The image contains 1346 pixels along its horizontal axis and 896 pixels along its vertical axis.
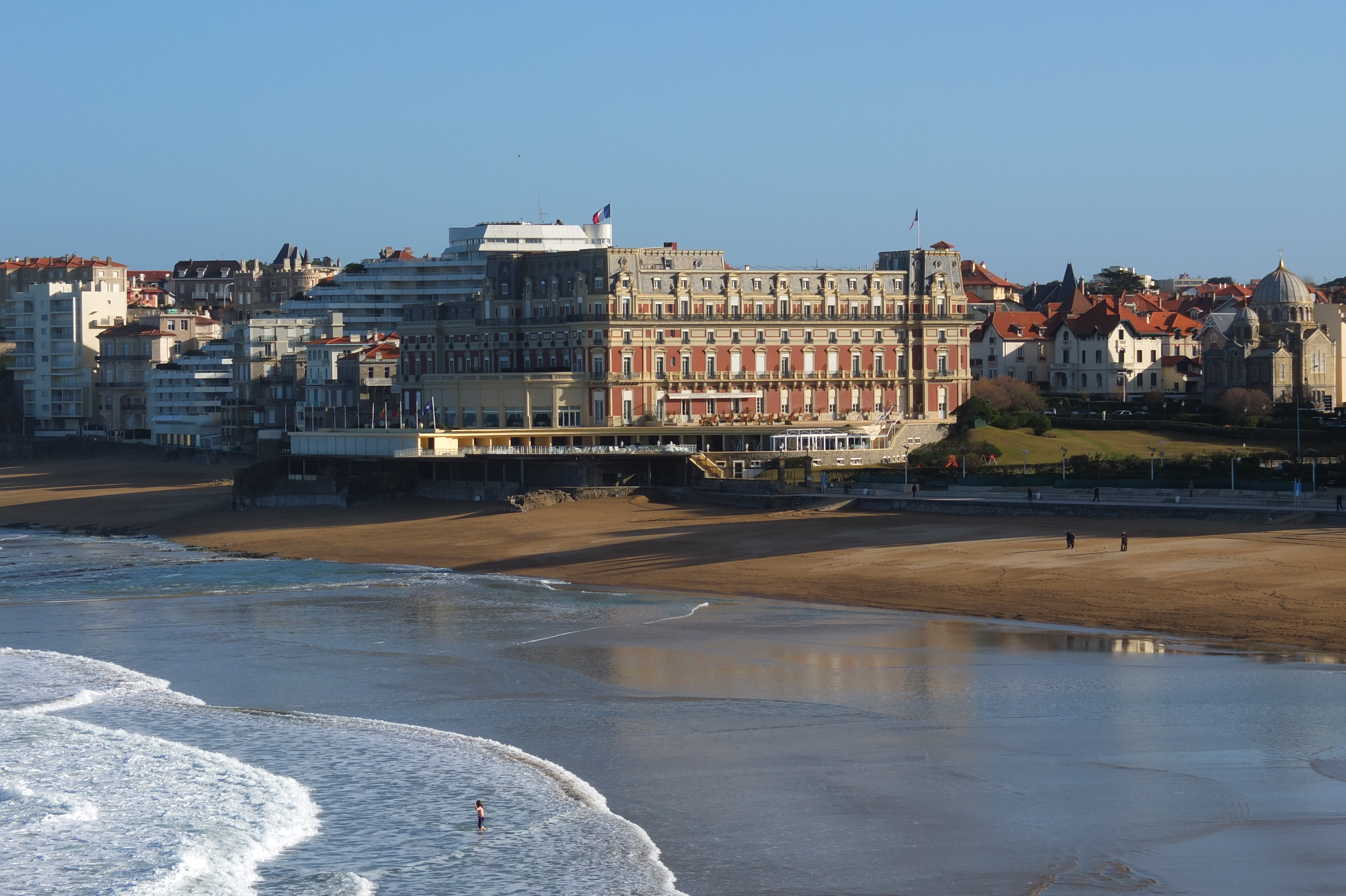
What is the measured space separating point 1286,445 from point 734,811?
7099cm

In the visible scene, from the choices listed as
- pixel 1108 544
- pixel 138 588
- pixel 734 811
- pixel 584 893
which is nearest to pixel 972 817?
pixel 734 811

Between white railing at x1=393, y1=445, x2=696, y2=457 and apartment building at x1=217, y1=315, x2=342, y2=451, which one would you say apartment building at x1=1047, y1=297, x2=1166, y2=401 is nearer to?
white railing at x1=393, y1=445, x2=696, y2=457

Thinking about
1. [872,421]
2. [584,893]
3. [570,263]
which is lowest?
[584,893]

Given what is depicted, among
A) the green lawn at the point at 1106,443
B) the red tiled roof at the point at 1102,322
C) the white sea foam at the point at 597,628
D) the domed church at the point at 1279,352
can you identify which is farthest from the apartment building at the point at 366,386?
the white sea foam at the point at 597,628

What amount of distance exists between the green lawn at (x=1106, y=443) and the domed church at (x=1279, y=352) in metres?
13.8

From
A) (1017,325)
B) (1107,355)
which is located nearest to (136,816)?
(1107,355)

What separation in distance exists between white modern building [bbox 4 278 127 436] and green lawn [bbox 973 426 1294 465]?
83.5m

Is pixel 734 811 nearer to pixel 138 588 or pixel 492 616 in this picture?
pixel 492 616

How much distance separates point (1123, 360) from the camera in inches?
4744

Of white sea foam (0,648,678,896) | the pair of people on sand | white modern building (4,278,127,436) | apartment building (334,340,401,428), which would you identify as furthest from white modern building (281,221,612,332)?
white sea foam (0,648,678,896)

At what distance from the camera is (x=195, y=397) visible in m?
125

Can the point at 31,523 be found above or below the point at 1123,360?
below

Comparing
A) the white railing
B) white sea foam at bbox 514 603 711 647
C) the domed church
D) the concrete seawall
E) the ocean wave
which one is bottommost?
the ocean wave

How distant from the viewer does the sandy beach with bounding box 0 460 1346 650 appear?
45750 millimetres
